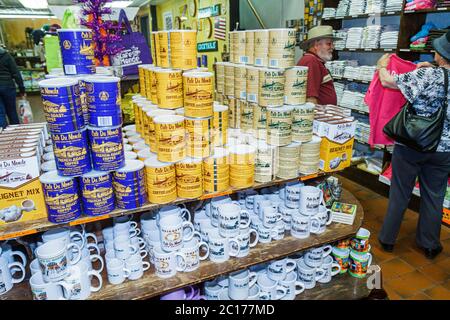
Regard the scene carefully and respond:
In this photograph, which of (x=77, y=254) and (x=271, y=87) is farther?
(x=271, y=87)

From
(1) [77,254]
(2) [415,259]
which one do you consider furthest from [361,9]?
(1) [77,254]

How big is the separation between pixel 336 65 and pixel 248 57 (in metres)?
3.18

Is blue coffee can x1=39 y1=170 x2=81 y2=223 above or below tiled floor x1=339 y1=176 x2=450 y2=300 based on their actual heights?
above

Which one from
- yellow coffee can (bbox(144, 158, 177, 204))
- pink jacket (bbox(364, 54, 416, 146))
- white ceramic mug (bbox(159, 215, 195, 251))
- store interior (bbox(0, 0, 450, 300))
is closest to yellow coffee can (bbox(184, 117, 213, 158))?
store interior (bbox(0, 0, 450, 300))

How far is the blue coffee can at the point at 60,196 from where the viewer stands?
1.48 metres

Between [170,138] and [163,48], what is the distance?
618 mm

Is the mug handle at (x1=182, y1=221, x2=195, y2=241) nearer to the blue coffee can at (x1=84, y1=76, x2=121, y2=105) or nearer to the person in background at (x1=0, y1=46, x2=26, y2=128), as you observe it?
the blue coffee can at (x1=84, y1=76, x2=121, y2=105)

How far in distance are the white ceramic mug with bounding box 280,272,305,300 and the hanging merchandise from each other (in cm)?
248

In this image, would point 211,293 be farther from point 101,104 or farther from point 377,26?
point 377,26

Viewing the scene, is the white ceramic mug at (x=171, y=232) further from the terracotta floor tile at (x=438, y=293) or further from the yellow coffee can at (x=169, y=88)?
the terracotta floor tile at (x=438, y=293)

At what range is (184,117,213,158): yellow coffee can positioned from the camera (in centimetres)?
171

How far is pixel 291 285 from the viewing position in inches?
81.7

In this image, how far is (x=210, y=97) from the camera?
1731 mm

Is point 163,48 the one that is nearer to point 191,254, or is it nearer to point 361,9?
point 191,254
